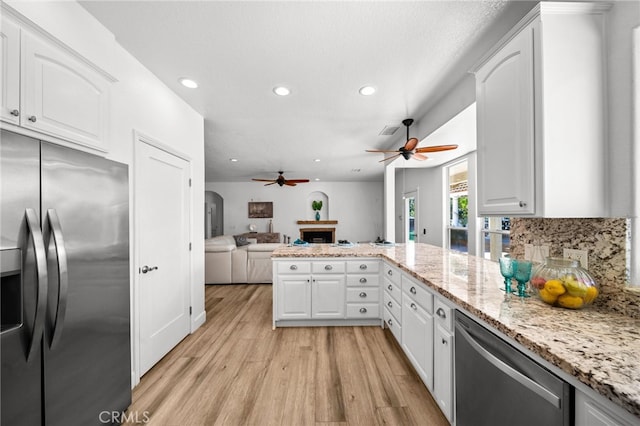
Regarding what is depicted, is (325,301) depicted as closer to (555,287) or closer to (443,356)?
(443,356)

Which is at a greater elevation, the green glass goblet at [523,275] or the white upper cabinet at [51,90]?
the white upper cabinet at [51,90]

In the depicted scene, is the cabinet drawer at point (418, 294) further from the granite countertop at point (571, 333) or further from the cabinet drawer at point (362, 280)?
the cabinet drawer at point (362, 280)

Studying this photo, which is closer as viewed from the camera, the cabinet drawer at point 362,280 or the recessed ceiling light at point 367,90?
the recessed ceiling light at point 367,90

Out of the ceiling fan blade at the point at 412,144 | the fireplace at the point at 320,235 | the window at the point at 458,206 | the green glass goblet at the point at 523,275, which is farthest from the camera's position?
the fireplace at the point at 320,235

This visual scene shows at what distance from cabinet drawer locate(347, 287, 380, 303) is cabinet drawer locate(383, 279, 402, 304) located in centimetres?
17

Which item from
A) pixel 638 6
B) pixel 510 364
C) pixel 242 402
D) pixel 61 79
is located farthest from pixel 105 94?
pixel 638 6

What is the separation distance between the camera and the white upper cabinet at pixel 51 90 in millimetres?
1050

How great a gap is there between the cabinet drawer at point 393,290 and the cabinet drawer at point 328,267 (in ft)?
1.69

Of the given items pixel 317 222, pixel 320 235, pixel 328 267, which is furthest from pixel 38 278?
pixel 320 235

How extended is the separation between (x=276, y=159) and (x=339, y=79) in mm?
3391

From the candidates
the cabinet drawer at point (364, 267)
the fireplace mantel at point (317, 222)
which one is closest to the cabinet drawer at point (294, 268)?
the cabinet drawer at point (364, 267)

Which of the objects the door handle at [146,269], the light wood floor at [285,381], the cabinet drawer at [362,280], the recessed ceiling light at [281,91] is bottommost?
the light wood floor at [285,381]

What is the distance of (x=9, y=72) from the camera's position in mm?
1041

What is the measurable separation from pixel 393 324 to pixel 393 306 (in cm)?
18
